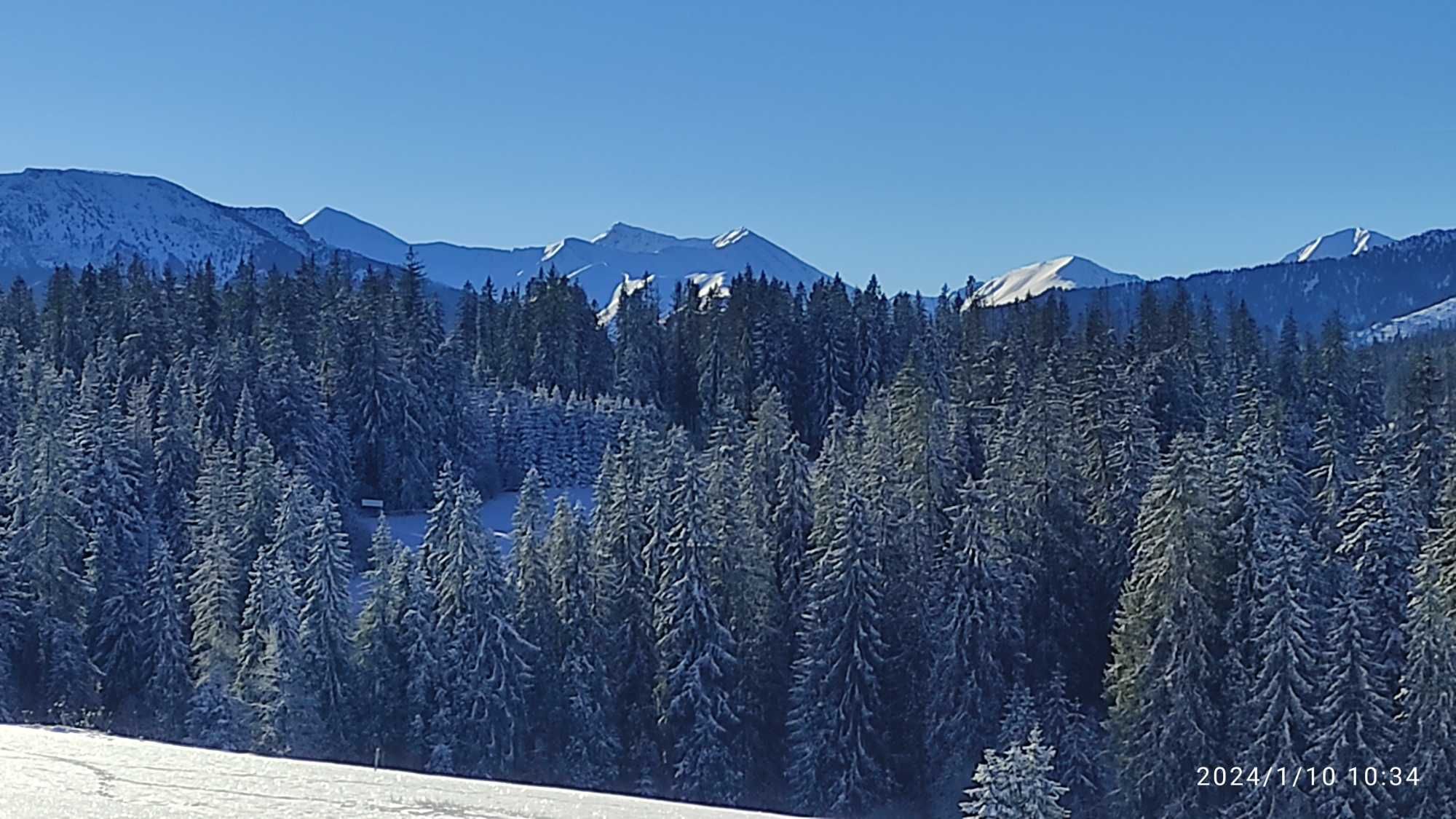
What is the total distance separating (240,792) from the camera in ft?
30.7

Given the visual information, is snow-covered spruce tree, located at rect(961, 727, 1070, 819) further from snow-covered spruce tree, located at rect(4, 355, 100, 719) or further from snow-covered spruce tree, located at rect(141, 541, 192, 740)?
snow-covered spruce tree, located at rect(141, 541, 192, 740)

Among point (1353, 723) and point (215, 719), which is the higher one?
point (1353, 723)

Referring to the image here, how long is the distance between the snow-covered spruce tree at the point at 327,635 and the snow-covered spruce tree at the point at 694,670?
1009cm

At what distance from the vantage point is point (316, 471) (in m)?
61.2

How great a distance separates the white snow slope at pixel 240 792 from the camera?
878 cm

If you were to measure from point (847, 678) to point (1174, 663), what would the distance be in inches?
401

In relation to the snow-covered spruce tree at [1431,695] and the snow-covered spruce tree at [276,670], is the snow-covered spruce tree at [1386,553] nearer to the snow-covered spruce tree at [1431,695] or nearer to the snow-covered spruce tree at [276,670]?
the snow-covered spruce tree at [1431,695]

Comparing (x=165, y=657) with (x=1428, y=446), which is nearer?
(x=165, y=657)

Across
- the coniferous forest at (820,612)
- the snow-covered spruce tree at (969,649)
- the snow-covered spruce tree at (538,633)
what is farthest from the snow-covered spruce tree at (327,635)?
the snow-covered spruce tree at (969,649)

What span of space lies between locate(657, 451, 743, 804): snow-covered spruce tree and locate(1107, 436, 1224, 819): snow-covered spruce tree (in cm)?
1233

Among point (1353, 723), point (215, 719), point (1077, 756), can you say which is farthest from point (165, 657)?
point (1353, 723)

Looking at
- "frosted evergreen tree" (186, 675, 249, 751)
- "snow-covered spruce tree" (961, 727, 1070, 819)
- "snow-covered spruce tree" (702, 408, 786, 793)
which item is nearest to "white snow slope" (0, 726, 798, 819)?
"snow-covered spruce tree" (961, 727, 1070, 819)

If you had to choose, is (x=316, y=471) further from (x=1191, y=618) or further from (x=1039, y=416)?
(x=1191, y=618)

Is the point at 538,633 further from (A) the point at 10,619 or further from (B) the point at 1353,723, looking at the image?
(B) the point at 1353,723
